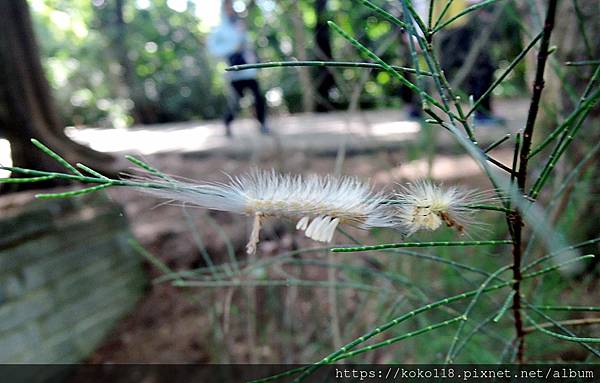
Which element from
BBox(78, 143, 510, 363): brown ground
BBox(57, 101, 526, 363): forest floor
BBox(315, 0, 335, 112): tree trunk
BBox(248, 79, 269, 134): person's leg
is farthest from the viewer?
BBox(248, 79, 269, 134): person's leg

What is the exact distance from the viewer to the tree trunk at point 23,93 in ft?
8.18

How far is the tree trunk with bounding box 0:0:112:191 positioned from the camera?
249cm

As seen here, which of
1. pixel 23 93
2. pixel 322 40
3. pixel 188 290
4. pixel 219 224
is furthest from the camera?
pixel 322 40

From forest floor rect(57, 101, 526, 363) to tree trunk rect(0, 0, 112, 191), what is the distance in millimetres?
550

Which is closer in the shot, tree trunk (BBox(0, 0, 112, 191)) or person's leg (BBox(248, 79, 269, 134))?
tree trunk (BBox(0, 0, 112, 191))

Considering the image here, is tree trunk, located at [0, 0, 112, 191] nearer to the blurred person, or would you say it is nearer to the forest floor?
the forest floor

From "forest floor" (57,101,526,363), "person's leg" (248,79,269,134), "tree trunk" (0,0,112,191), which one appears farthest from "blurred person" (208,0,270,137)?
"tree trunk" (0,0,112,191)

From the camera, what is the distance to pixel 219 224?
3.48 m

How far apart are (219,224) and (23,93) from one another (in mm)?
1380

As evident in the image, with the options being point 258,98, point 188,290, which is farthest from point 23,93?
point 258,98

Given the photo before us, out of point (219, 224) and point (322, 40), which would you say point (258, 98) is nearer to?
point (322, 40)

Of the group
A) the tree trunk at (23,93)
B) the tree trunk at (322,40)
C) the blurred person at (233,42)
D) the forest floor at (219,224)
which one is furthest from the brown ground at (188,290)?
the blurred person at (233,42)

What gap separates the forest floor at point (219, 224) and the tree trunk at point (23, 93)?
1.80 ft

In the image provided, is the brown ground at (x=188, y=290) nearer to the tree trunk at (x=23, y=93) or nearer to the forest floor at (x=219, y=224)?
the forest floor at (x=219, y=224)
